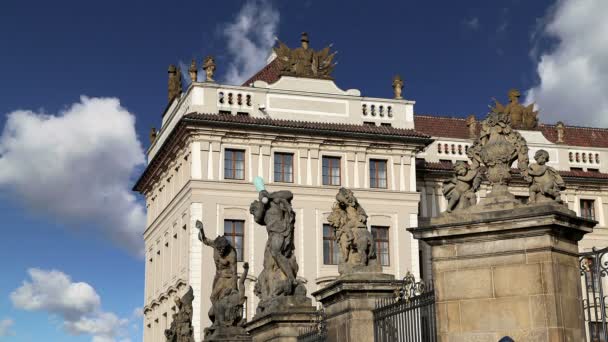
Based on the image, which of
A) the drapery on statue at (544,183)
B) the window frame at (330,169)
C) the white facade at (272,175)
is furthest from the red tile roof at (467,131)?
the drapery on statue at (544,183)

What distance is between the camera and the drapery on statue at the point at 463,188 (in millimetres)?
10195

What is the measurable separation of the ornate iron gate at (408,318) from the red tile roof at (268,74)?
33959 mm

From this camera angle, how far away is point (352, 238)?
13.7m

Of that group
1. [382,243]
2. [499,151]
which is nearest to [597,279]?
[499,151]

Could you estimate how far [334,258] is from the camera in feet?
132

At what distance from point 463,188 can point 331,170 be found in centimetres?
3079

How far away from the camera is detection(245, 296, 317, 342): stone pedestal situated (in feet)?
50.5

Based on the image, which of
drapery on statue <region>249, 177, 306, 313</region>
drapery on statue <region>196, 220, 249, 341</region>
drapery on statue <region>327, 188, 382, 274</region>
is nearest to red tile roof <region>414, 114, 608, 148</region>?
drapery on statue <region>196, 220, 249, 341</region>

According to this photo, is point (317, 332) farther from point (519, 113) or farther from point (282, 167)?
point (519, 113)

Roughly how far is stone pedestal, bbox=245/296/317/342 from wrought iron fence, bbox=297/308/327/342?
0.63 feet

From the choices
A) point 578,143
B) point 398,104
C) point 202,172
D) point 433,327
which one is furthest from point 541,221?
point 578,143

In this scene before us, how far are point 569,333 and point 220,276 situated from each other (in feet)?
37.8

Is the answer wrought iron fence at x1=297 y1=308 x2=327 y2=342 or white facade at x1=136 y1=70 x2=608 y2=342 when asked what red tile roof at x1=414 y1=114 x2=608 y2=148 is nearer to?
white facade at x1=136 y1=70 x2=608 y2=342

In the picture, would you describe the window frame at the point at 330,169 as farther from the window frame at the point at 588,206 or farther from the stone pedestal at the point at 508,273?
the stone pedestal at the point at 508,273
